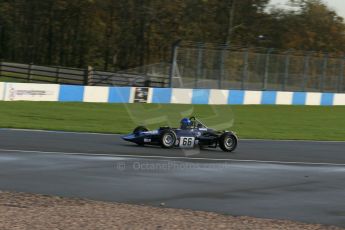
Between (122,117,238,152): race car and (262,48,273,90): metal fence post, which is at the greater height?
(262,48,273,90): metal fence post

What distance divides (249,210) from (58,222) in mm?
2331

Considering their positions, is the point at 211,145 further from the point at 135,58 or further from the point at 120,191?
the point at 135,58

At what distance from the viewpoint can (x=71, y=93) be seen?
29.1 m

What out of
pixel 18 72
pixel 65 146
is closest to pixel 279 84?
pixel 18 72

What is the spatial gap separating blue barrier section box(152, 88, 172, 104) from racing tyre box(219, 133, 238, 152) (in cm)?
1621

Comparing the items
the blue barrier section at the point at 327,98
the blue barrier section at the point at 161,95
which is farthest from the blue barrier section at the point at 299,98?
the blue barrier section at the point at 161,95

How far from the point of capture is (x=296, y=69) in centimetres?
3922

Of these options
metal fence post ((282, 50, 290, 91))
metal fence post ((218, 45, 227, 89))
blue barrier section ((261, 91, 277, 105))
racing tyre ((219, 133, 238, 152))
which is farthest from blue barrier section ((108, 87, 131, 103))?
racing tyre ((219, 133, 238, 152))

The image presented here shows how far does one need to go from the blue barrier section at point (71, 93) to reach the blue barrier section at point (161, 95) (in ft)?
10.5

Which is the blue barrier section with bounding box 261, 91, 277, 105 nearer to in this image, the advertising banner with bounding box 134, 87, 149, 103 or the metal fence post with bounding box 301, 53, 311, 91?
the metal fence post with bounding box 301, 53, 311, 91

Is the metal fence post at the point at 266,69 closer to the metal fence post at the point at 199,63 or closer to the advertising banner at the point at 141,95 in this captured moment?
the metal fence post at the point at 199,63

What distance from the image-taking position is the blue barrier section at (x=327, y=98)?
4019 cm

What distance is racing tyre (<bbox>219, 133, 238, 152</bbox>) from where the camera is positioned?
14.7 m

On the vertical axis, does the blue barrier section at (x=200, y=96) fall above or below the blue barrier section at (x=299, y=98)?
below
